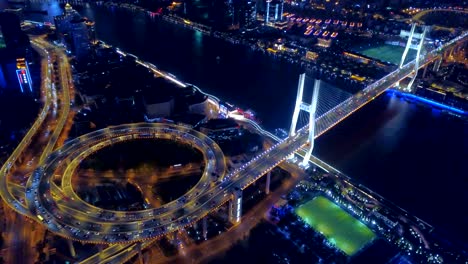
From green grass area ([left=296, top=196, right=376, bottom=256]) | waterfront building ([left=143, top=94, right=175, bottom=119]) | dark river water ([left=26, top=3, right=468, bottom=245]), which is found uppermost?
waterfront building ([left=143, top=94, right=175, bottom=119])

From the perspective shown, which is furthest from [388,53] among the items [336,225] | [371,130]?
[336,225]

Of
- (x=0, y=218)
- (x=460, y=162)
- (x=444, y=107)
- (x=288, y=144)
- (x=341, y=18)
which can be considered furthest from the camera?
(x=341, y=18)

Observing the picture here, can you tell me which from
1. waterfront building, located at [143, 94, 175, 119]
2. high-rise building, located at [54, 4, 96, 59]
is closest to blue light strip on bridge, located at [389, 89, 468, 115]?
waterfront building, located at [143, 94, 175, 119]

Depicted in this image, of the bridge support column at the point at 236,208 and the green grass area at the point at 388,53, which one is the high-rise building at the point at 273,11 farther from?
the bridge support column at the point at 236,208

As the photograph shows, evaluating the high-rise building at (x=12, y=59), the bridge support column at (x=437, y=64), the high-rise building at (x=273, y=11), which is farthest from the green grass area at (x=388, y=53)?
the high-rise building at (x=12, y=59)

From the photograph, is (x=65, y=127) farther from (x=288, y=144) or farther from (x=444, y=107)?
→ (x=444, y=107)

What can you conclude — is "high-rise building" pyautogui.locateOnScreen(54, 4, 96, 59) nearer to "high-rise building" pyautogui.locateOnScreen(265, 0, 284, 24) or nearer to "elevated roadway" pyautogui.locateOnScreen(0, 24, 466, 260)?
"elevated roadway" pyautogui.locateOnScreen(0, 24, 466, 260)

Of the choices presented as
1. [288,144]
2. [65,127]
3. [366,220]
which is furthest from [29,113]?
[366,220]
